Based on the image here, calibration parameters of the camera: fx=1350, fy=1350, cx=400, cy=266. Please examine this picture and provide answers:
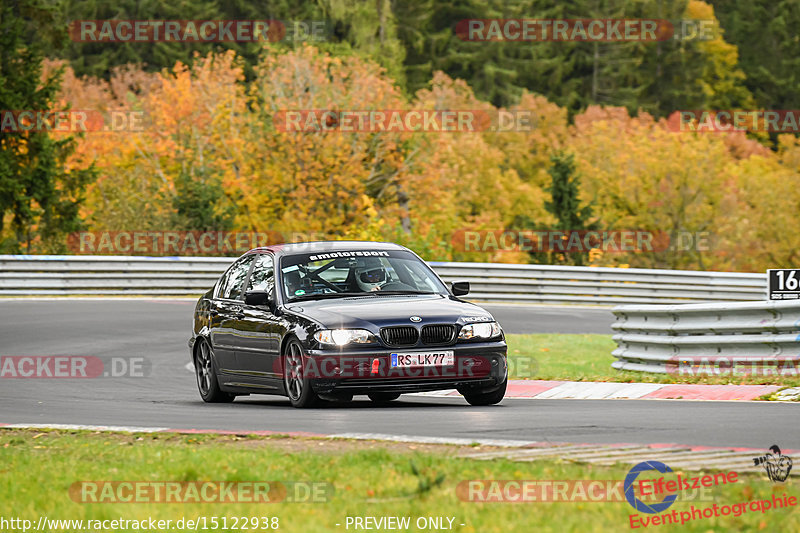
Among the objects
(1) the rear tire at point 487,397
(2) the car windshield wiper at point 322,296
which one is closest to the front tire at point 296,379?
(2) the car windshield wiper at point 322,296

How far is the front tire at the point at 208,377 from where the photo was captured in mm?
14047

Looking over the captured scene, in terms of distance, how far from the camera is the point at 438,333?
472 inches

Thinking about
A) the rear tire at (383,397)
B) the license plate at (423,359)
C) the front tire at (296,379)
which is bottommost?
the rear tire at (383,397)

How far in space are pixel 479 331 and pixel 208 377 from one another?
3.43m

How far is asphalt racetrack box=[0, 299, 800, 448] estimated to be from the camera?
945 centimetres

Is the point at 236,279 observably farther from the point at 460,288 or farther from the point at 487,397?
the point at 487,397

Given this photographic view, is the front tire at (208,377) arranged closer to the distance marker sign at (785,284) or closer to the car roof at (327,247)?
the car roof at (327,247)

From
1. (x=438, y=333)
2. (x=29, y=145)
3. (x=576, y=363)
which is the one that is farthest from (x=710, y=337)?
(x=29, y=145)

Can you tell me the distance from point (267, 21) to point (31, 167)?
43.9 meters

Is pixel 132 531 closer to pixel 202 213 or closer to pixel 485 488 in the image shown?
pixel 485 488

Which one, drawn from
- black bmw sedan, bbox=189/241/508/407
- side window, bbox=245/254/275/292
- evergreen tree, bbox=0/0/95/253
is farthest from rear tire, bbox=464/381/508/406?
evergreen tree, bbox=0/0/95/253

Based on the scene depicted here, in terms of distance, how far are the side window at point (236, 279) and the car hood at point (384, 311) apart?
1.45 metres

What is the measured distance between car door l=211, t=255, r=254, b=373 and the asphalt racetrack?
0.55 m

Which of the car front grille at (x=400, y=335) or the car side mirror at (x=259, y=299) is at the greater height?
the car side mirror at (x=259, y=299)
